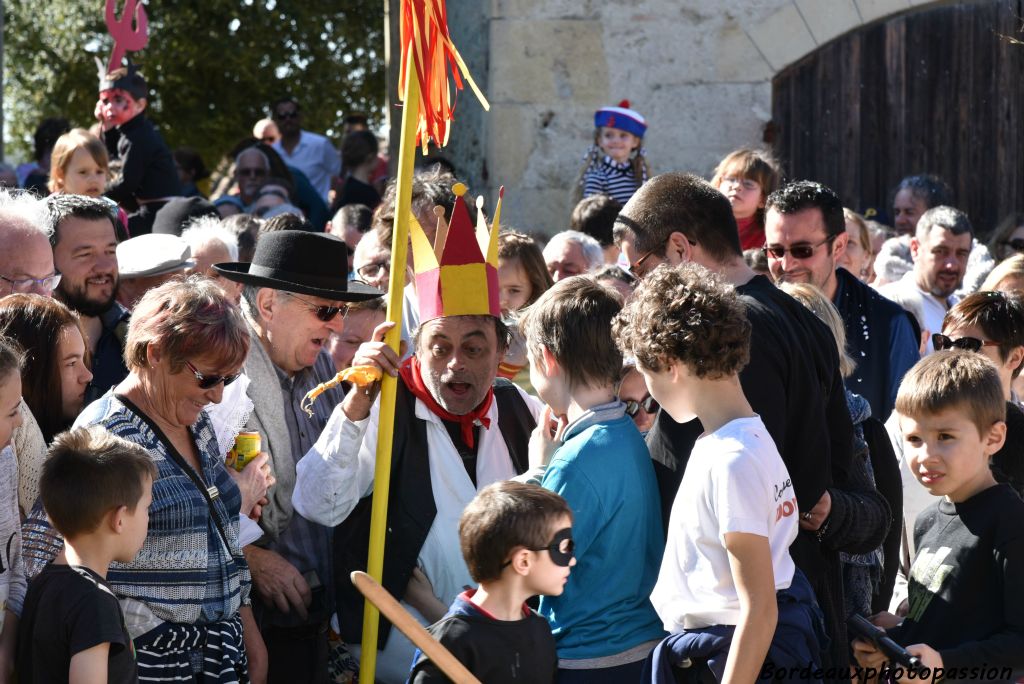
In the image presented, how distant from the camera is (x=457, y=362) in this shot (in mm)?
4117

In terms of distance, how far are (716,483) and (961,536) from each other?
3.29ft

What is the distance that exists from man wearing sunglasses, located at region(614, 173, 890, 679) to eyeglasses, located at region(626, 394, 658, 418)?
70cm

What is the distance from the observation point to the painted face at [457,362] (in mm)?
4125

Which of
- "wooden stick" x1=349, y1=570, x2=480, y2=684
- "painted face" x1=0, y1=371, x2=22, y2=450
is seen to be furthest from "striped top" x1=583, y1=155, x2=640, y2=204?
"wooden stick" x1=349, y1=570, x2=480, y2=684

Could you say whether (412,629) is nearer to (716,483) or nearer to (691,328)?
(716,483)

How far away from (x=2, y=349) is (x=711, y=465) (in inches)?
69.1

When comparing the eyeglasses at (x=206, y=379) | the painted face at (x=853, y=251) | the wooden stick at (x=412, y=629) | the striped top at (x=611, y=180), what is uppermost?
the striped top at (x=611, y=180)

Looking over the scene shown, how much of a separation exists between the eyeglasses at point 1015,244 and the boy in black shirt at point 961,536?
4428mm

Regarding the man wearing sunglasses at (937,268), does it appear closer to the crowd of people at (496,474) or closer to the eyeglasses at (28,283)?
the crowd of people at (496,474)

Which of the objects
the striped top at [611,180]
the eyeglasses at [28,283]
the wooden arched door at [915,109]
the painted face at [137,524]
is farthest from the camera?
the wooden arched door at [915,109]

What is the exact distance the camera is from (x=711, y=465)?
3.06 m

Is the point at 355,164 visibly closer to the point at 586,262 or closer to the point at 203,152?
the point at 586,262

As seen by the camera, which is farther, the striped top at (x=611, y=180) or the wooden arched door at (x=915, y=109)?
the wooden arched door at (x=915, y=109)

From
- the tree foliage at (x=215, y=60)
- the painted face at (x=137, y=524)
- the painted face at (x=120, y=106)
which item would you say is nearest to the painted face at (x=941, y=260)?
the painted face at (x=137, y=524)
